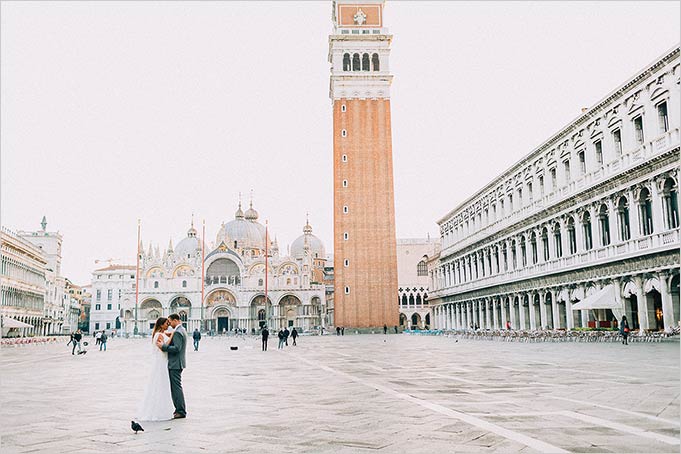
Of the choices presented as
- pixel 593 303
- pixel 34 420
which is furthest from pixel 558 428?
pixel 593 303

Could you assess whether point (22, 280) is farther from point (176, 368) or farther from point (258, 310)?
point (176, 368)

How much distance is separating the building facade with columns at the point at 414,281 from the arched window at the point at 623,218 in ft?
183

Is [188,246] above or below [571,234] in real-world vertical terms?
above

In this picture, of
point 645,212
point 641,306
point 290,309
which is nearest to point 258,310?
point 290,309

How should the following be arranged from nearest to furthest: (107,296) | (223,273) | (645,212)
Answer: (645,212), (223,273), (107,296)

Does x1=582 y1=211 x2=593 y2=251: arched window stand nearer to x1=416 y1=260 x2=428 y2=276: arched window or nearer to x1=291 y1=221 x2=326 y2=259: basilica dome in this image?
x1=416 y1=260 x2=428 y2=276: arched window

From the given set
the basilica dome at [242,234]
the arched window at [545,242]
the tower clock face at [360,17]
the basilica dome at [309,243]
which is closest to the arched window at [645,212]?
the arched window at [545,242]

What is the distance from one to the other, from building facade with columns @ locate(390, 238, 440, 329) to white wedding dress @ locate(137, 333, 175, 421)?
77676 mm

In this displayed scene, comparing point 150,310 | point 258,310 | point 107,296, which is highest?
point 107,296

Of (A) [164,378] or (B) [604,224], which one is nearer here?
(A) [164,378]

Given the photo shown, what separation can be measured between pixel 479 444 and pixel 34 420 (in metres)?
5.57

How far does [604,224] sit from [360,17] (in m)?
40.8

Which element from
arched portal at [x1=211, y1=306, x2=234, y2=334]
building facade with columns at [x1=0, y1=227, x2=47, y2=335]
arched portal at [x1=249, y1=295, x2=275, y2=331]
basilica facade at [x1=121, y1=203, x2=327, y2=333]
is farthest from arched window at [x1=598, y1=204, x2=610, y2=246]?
arched portal at [x1=211, y1=306, x2=234, y2=334]

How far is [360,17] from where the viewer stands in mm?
64812
